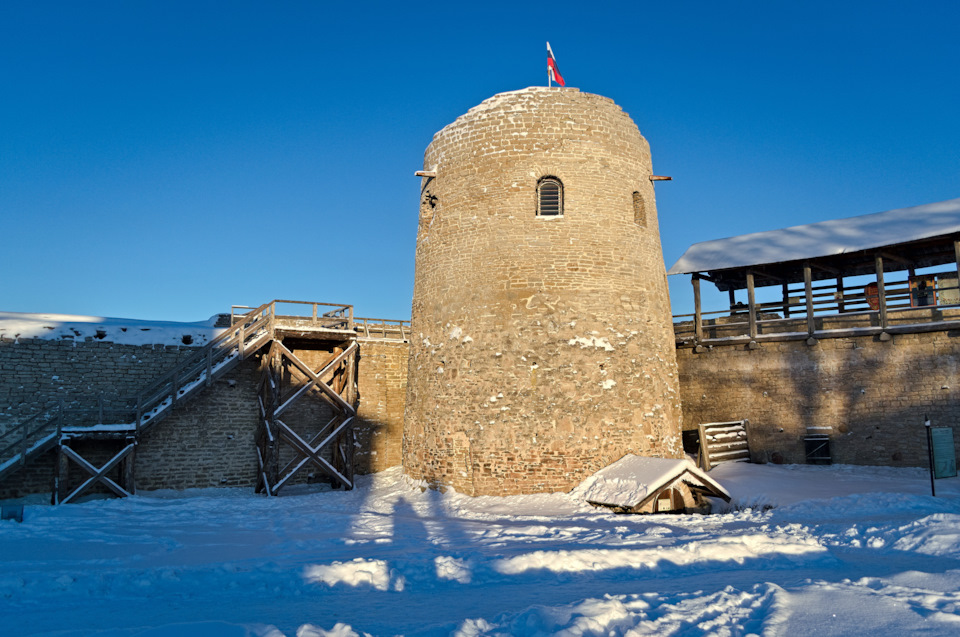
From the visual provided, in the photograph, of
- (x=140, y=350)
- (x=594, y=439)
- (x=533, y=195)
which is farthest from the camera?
(x=140, y=350)

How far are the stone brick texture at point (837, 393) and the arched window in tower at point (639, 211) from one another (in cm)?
427

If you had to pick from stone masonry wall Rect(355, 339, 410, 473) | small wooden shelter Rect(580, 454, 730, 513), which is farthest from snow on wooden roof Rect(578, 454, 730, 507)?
stone masonry wall Rect(355, 339, 410, 473)

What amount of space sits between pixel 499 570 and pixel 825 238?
13785 millimetres

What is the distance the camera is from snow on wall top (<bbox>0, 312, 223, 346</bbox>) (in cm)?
1424

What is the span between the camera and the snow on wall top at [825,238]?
1521cm

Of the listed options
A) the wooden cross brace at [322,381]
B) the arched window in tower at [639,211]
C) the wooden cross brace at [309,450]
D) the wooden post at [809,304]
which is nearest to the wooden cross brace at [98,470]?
the wooden cross brace at [309,450]

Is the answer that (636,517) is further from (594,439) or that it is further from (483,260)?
(483,260)


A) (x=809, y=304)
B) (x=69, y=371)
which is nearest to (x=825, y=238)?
(x=809, y=304)

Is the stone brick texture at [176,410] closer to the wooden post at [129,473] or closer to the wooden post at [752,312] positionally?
the wooden post at [129,473]

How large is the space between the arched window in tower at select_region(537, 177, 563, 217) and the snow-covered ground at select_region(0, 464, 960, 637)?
6.08 m

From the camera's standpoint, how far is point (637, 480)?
1190 centimetres

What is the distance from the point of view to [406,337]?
19.4 metres

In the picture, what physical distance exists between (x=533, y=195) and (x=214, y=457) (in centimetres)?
969

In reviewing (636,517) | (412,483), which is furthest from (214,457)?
(636,517)
